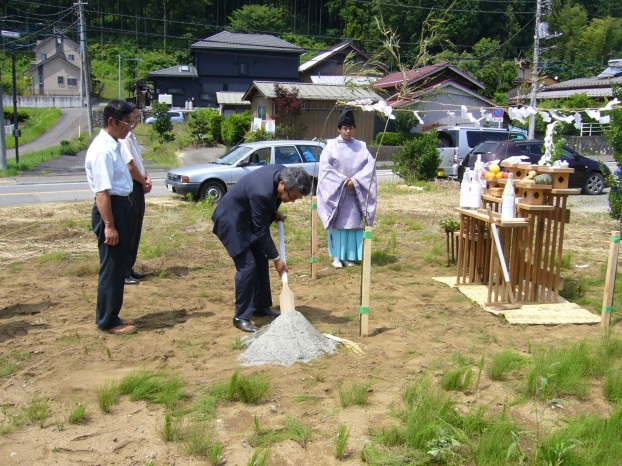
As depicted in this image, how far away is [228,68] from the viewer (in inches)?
1997

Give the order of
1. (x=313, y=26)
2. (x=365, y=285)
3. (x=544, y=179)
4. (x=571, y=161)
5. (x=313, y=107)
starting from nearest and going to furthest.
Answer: (x=365, y=285)
(x=544, y=179)
(x=571, y=161)
(x=313, y=107)
(x=313, y=26)

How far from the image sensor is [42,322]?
17.0ft

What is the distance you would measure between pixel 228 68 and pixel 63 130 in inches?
572

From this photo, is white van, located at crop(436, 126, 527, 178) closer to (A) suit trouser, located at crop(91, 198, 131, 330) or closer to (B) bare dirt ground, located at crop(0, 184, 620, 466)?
(B) bare dirt ground, located at crop(0, 184, 620, 466)

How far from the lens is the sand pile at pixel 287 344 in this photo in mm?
4328

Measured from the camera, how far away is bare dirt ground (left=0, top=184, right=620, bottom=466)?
3268 millimetres

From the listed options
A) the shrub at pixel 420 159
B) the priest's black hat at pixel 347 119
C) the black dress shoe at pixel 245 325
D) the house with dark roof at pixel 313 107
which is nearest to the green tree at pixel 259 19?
the house with dark roof at pixel 313 107

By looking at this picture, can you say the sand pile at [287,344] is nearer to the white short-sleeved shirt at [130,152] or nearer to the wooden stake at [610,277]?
the wooden stake at [610,277]

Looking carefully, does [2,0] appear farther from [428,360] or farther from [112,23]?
[428,360]

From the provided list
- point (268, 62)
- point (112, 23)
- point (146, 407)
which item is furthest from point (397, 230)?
point (112, 23)

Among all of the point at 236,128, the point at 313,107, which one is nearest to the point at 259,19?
the point at 236,128

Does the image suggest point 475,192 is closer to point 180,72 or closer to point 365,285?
point 365,285

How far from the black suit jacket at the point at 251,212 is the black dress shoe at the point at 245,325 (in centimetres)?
56

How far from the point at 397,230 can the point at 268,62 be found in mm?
42898
